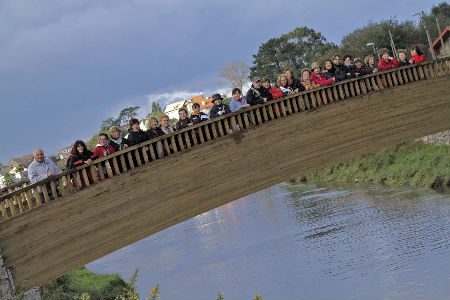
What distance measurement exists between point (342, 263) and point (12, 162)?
6642 centimetres

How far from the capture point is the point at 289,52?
70000 mm

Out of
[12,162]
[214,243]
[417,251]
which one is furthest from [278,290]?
[12,162]

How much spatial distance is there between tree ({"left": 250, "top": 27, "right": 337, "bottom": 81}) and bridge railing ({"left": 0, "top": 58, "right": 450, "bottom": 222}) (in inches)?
2016

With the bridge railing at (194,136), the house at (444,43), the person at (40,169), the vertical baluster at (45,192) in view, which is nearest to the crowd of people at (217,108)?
the person at (40,169)

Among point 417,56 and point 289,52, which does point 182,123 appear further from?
point 289,52

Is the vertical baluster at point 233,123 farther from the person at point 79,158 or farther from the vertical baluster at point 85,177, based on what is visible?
the vertical baluster at point 85,177

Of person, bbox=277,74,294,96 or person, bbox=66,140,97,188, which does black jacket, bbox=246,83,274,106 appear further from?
person, bbox=66,140,97,188

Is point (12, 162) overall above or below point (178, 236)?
above

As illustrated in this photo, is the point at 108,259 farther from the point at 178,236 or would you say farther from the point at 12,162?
the point at 12,162

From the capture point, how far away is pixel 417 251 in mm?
22781

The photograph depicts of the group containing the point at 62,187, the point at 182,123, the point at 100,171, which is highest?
the point at 182,123

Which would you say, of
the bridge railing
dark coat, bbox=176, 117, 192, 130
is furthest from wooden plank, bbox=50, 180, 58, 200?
Result: dark coat, bbox=176, 117, 192, 130

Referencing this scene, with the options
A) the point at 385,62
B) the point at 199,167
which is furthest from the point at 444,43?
the point at 199,167

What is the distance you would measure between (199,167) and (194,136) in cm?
61
